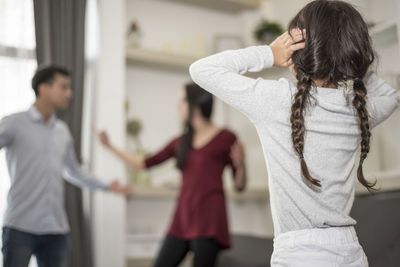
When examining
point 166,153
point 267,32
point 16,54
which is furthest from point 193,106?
point 267,32

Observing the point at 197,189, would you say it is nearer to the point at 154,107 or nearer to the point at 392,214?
the point at 392,214

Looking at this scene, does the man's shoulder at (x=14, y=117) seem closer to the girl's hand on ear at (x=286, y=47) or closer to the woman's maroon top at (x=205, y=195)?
the woman's maroon top at (x=205, y=195)

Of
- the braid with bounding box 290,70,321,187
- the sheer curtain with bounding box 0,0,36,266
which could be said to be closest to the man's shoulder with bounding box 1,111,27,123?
the sheer curtain with bounding box 0,0,36,266

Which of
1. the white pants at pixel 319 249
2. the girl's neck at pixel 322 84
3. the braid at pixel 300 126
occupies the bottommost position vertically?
the white pants at pixel 319 249

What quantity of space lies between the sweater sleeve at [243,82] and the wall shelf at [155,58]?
2.39 m

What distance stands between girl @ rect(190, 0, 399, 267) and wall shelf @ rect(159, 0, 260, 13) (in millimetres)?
2930

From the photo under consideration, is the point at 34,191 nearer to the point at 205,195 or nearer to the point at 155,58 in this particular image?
the point at 205,195

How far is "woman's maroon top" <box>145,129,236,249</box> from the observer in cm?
239

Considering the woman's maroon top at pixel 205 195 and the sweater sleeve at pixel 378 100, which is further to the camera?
the woman's maroon top at pixel 205 195

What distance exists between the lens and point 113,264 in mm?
3162

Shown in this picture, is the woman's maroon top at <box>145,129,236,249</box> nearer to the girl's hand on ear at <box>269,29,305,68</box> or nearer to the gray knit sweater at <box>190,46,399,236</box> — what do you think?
the gray knit sweater at <box>190,46,399,236</box>

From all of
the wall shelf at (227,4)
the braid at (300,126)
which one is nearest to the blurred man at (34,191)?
the braid at (300,126)

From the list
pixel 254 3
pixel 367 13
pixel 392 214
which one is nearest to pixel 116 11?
pixel 254 3

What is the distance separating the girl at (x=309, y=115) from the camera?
1.17 metres
